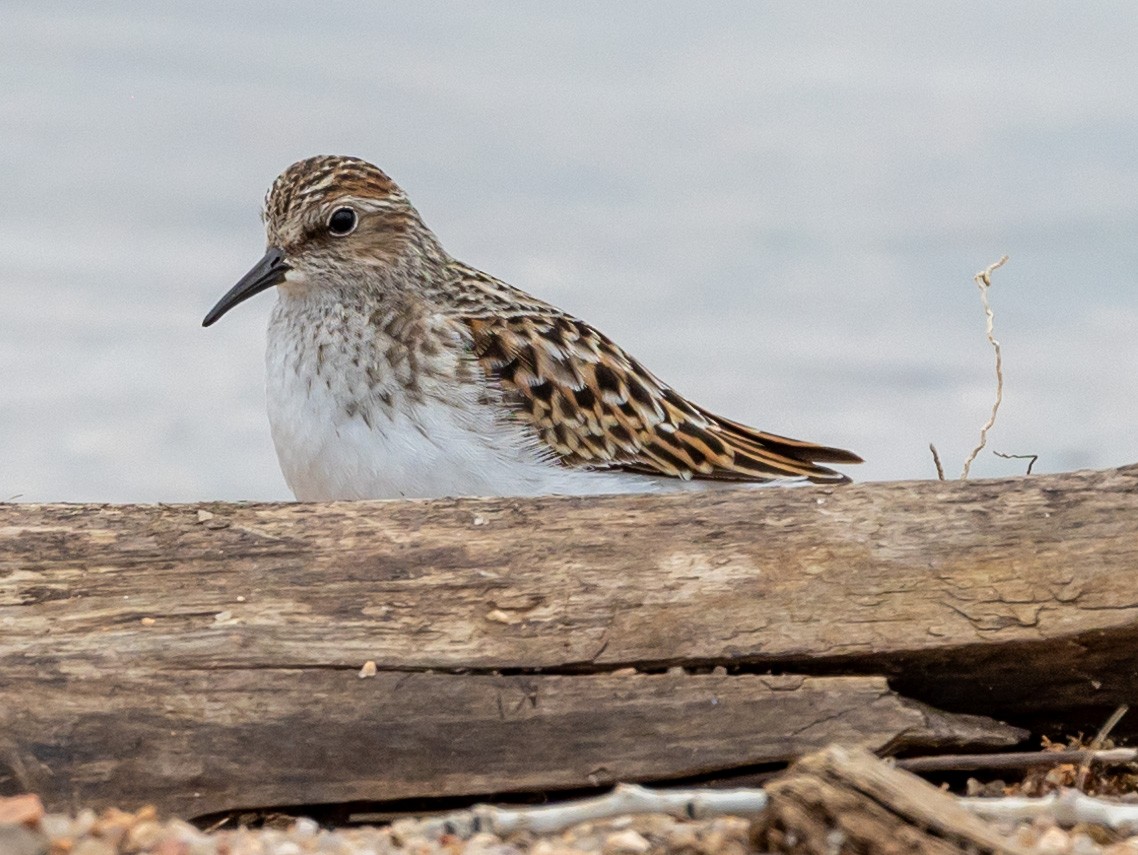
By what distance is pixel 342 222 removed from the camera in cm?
769

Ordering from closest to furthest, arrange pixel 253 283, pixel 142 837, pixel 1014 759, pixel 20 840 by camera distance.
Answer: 1. pixel 20 840
2. pixel 142 837
3. pixel 1014 759
4. pixel 253 283

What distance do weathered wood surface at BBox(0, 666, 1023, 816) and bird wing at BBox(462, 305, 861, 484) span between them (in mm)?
2183

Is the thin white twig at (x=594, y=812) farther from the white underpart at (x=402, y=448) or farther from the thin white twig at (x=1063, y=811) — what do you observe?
the white underpart at (x=402, y=448)

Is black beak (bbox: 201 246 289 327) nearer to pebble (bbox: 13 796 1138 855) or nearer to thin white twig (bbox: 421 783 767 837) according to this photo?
pebble (bbox: 13 796 1138 855)

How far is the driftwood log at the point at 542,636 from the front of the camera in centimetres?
490

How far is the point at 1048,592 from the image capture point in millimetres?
5121

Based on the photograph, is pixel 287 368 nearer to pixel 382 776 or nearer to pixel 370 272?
pixel 370 272

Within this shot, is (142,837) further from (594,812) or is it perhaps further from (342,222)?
(342,222)

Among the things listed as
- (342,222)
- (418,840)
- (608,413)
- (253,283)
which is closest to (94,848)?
(418,840)

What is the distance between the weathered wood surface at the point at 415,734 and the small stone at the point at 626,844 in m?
0.70

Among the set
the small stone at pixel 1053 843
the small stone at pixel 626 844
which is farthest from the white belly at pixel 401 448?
the small stone at pixel 1053 843

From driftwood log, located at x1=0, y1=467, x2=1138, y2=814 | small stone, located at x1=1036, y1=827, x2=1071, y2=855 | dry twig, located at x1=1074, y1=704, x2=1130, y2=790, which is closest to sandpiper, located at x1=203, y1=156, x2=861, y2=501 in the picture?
driftwood log, located at x1=0, y1=467, x2=1138, y2=814

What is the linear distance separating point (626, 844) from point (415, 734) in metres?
1.01

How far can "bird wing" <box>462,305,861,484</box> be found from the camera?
7020 millimetres
